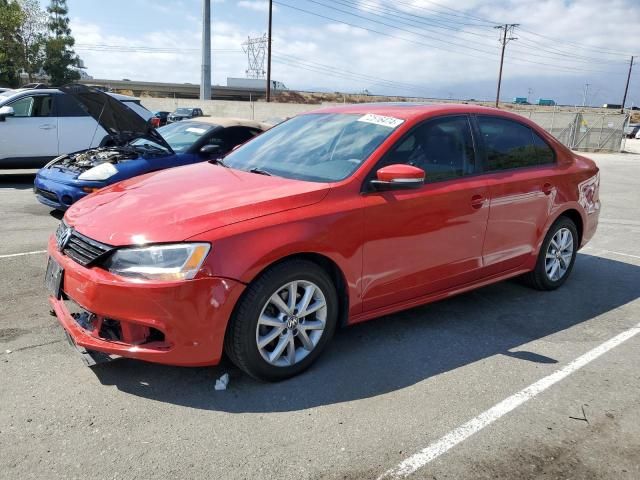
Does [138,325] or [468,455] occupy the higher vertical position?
[138,325]

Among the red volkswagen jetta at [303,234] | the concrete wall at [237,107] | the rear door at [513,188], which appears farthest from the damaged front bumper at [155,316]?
the concrete wall at [237,107]

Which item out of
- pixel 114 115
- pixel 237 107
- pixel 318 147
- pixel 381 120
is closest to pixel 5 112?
pixel 114 115

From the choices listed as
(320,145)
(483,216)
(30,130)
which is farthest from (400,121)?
(30,130)

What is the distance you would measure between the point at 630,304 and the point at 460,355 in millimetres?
2243

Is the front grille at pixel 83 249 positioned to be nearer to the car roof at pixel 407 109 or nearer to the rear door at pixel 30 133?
the car roof at pixel 407 109

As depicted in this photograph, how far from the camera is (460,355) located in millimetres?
3758

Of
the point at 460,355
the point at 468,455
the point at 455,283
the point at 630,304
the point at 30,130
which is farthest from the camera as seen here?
the point at 30,130

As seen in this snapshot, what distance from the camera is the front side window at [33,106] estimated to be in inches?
399

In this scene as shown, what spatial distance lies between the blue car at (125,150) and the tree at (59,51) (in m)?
42.5

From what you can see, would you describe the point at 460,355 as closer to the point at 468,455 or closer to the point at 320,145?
the point at 468,455

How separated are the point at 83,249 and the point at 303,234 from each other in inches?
50.4

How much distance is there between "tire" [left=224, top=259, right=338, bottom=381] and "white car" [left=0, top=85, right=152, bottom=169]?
25.8 feet

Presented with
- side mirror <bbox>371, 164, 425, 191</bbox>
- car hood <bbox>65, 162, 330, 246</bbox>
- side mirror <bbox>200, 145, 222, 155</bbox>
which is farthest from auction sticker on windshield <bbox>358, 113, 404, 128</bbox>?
side mirror <bbox>200, 145, 222, 155</bbox>

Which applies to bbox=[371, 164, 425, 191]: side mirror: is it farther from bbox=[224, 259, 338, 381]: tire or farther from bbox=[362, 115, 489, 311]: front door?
bbox=[224, 259, 338, 381]: tire
